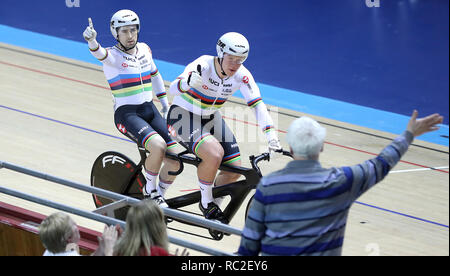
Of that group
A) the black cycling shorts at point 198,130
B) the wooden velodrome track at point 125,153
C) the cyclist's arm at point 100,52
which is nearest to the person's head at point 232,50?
Result: the black cycling shorts at point 198,130

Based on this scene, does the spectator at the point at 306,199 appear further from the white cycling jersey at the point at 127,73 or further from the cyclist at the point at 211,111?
the white cycling jersey at the point at 127,73

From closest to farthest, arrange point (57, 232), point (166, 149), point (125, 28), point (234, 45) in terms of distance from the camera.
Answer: point (57, 232)
point (234, 45)
point (125, 28)
point (166, 149)

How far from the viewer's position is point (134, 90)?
500 centimetres

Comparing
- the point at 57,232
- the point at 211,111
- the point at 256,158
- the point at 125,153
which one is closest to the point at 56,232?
the point at 57,232

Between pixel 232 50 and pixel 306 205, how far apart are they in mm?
2005

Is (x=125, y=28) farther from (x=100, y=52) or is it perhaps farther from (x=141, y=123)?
(x=141, y=123)

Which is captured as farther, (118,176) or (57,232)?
(118,176)

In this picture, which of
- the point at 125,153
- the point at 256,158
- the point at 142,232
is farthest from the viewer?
the point at 125,153

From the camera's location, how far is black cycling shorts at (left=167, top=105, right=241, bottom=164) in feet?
15.6

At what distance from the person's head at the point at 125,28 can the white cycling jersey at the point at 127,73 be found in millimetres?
82

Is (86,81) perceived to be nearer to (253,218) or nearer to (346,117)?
(346,117)

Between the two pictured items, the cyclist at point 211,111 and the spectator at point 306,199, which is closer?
the spectator at point 306,199

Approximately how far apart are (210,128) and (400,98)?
4.80 metres

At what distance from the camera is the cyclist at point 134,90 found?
4.86 metres
